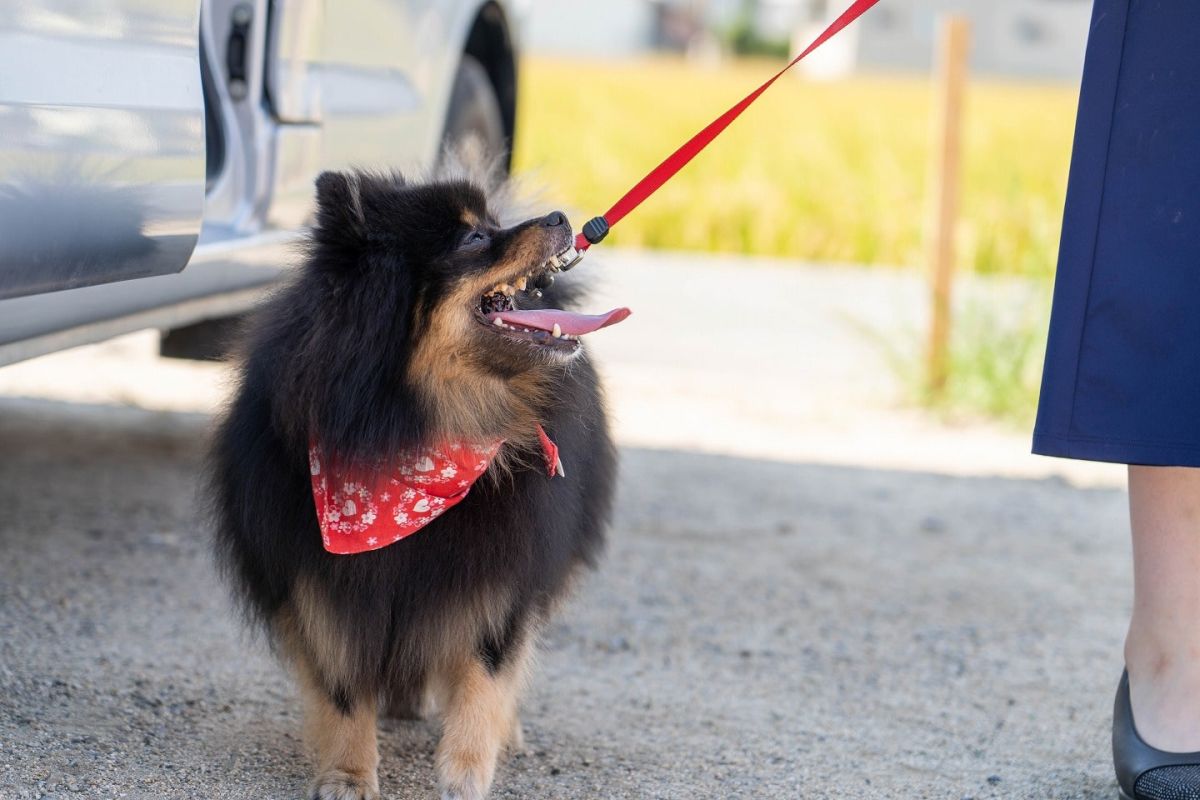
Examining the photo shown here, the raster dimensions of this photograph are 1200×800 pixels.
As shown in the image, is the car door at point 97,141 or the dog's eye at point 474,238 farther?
the dog's eye at point 474,238

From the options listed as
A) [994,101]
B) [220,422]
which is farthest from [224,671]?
[994,101]

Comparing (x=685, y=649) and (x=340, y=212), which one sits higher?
(x=340, y=212)

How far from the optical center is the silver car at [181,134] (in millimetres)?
2463

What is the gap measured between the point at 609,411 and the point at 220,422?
0.92 meters

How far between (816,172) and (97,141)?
9.84 metres

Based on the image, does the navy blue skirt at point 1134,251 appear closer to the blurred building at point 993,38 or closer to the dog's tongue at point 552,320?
the dog's tongue at point 552,320

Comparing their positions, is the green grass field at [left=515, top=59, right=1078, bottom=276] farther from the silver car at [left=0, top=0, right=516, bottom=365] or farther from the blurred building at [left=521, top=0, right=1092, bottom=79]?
the silver car at [left=0, top=0, right=516, bottom=365]

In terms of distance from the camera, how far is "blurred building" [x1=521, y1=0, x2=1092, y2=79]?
69.9 feet

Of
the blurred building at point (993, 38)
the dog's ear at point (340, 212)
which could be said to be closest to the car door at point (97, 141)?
the dog's ear at point (340, 212)

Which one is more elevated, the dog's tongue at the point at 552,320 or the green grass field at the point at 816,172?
the dog's tongue at the point at 552,320

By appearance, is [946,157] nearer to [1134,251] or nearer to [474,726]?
[1134,251]

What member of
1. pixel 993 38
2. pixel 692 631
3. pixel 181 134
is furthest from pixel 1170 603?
pixel 993 38

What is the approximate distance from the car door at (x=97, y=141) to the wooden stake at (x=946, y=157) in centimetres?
511

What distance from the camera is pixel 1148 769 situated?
105 inches
